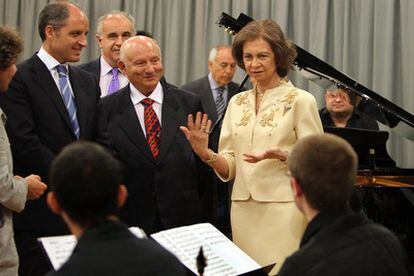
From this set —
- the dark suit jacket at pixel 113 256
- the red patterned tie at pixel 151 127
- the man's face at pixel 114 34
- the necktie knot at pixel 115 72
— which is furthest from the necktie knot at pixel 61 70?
the dark suit jacket at pixel 113 256

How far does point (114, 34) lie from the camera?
5031 millimetres

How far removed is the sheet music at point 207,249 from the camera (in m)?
2.56

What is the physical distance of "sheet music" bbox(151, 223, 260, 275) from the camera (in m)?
2.56

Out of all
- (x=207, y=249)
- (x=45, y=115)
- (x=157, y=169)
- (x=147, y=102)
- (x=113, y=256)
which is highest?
(x=147, y=102)

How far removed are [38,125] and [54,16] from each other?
66 cm

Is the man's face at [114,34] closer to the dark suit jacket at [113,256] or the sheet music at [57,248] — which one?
the sheet music at [57,248]

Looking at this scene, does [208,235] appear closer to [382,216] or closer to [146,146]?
[146,146]

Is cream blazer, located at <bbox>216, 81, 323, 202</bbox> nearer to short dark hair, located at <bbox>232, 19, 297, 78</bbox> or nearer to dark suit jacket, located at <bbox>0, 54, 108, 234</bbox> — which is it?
short dark hair, located at <bbox>232, 19, 297, 78</bbox>

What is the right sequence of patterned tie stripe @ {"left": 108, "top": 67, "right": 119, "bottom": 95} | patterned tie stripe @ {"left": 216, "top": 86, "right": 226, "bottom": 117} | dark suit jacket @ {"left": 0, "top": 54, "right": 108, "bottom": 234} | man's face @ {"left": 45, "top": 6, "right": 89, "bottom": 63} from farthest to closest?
1. patterned tie stripe @ {"left": 216, "top": 86, "right": 226, "bottom": 117}
2. patterned tie stripe @ {"left": 108, "top": 67, "right": 119, "bottom": 95}
3. man's face @ {"left": 45, "top": 6, "right": 89, "bottom": 63}
4. dark suit jacket @ {"left": 0, "top": 54, "right": 108, "bottom": 234}

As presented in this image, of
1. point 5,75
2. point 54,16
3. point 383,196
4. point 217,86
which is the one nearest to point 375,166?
point 383,196

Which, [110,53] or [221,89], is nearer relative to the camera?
[110,53]

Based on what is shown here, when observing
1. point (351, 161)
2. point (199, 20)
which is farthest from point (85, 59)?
point (351, 161)

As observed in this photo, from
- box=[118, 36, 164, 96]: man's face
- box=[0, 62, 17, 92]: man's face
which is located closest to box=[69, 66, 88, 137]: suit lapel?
box=[118, 36, 164, 96]: man's face

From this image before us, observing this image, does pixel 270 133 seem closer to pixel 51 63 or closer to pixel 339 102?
pixel 51 63
